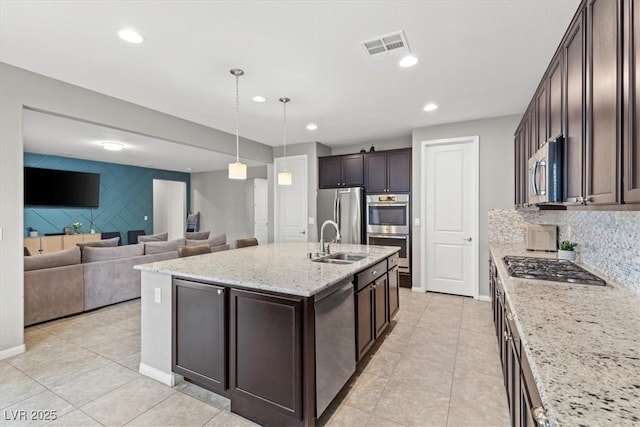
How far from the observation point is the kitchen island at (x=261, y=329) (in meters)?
1.77

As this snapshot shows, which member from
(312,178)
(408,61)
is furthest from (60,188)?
(408,61)

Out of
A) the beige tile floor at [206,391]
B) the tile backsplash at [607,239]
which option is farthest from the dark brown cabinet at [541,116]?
the beige tile floor at [206,391]

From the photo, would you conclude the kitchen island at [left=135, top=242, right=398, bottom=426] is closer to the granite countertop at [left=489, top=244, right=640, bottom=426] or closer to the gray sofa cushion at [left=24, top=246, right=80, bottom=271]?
the granite countertop at [left=489, top=244, right=640, bottom=426]

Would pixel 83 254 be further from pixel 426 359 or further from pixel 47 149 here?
pixel 426 359

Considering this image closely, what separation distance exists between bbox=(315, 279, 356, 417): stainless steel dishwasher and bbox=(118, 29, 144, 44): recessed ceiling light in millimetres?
2326

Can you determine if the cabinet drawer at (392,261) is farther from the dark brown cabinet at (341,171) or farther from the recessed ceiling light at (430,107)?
the dark brown cabinet at (341,171)

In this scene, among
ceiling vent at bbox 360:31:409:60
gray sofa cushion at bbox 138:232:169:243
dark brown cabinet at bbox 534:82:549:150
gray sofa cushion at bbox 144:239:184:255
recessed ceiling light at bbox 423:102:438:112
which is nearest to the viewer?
dark brown cabinet at bbox 534:82:549:150

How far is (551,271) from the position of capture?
2086mm

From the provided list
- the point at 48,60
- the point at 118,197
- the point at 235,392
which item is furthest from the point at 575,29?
the point at 118,197

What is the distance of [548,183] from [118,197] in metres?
9.09

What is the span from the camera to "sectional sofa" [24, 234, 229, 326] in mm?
3434

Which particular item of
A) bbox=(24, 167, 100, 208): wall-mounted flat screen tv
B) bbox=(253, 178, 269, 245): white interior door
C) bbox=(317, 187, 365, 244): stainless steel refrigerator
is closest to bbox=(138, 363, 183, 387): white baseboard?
bbox=(317, 187, 365, 244): stainless steel refrigerator

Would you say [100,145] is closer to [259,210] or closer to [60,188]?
[60,188]

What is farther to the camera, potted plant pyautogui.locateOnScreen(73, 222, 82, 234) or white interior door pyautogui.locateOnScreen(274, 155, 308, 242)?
potted plant pyautogui.locateOnScreen(73, 222, 82, 234)
